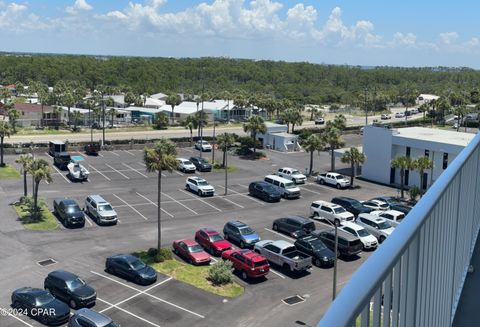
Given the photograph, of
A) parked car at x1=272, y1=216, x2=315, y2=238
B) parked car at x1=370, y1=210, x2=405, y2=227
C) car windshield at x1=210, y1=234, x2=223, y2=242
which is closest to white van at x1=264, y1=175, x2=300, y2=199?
parked car at x1=370, y1=210, x2=405, y2=227

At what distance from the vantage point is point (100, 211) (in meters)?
32.8

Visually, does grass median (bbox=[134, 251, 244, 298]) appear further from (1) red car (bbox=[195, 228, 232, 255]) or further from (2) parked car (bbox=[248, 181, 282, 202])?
(2) parked car (bbox=[248, 181, 282, 202])

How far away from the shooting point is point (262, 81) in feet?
575

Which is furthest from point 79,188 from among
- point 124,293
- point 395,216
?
point 395,216

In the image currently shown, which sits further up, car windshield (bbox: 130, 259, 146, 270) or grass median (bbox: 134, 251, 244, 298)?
car windshield (bbox: 130, 259, 146, 270)

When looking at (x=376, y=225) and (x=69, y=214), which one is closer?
(x=376, y=225)

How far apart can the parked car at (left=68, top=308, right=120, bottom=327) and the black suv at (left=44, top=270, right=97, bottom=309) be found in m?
2.11

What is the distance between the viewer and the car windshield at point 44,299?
64.4 feet

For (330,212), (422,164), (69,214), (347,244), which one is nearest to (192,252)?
(347,244)

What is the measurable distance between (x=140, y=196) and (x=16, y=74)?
12318cm

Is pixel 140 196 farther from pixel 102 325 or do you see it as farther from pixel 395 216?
pixel 102 325

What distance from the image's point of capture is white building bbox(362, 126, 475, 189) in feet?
141

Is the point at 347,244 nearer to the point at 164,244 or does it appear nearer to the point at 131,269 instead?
the point at 164,244

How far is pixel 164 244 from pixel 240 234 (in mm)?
4181
